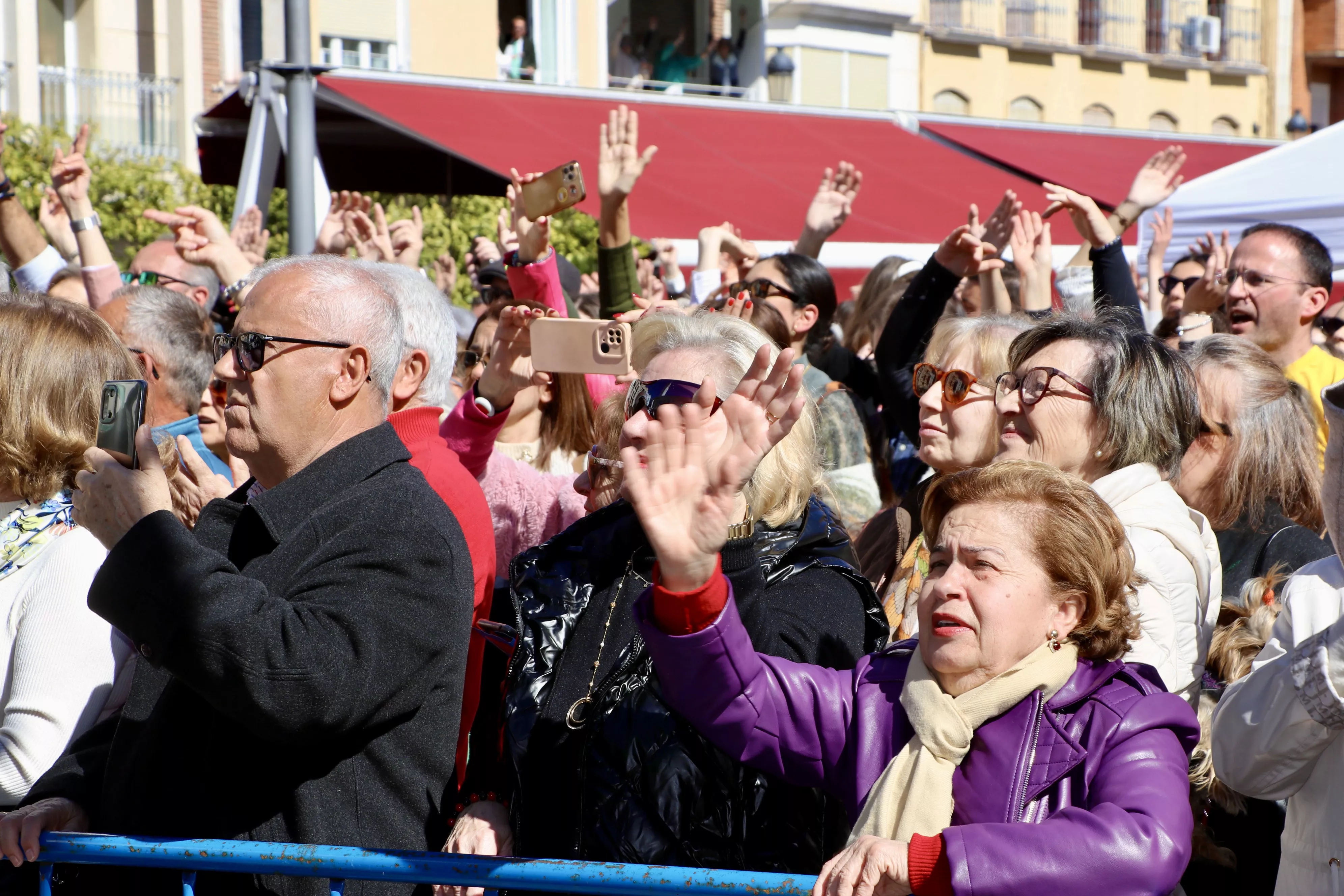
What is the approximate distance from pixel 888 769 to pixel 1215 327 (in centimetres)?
381

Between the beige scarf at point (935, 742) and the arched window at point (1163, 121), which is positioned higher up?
the arched window at point (1163, 121)

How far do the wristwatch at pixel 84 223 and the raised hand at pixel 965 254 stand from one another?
3486 millimetres

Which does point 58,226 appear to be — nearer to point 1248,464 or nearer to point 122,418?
point 122,418

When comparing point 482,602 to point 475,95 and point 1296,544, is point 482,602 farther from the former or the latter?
point 475,95

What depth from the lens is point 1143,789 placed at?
1986mm

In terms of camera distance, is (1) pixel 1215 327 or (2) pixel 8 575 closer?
(2) pixel 8 575

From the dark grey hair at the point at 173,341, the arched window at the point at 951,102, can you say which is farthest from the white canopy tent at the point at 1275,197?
the arched window at the point at 951,102

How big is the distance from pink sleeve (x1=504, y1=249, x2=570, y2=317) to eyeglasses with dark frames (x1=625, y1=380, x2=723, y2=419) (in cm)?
142

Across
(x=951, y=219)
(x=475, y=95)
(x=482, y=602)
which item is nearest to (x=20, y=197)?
(x=475, y=95)

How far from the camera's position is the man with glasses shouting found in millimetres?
5109

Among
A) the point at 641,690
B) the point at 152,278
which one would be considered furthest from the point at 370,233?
the point at 641,690

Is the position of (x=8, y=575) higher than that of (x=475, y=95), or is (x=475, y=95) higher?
(x=475, y=95)

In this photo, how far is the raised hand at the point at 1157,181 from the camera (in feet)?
18.7

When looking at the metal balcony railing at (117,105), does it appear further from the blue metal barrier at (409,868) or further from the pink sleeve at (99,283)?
the blue metal barrier at (409,868)
